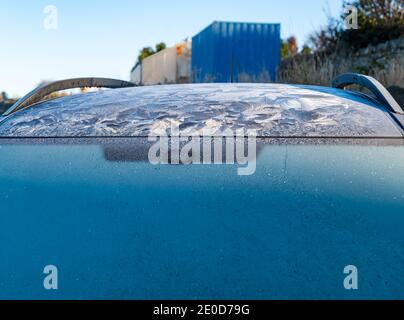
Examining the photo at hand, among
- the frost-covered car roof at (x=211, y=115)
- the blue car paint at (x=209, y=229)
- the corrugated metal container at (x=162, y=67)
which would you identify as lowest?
the blue car paint at (x=209, y=229)

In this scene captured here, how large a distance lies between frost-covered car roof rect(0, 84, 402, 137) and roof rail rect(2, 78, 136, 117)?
118 mm

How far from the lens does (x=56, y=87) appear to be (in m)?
2.21

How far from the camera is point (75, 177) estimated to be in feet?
4.61

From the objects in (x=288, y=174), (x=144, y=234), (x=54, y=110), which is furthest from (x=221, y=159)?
(x=54, y=110)

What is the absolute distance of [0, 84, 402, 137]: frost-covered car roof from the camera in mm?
1533

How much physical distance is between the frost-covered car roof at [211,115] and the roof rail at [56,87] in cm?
12

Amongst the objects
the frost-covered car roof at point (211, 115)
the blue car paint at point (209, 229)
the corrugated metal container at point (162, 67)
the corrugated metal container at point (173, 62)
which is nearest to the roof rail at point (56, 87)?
the frost-covered car roof at point (211, 115)

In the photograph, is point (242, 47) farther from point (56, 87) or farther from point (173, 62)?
point (56, 87)

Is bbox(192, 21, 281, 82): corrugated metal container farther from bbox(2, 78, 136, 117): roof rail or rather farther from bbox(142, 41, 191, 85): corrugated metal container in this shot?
bbox(2, 78, 136, 117): roof rail

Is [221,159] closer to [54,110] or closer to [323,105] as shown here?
[323,105]

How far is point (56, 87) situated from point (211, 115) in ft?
2.85

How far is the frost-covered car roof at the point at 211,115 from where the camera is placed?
153 centimetres

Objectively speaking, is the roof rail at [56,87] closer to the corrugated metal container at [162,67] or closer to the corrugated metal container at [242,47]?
the corrugated metal container at [242,47]

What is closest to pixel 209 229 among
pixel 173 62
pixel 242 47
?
pixel 242 47
